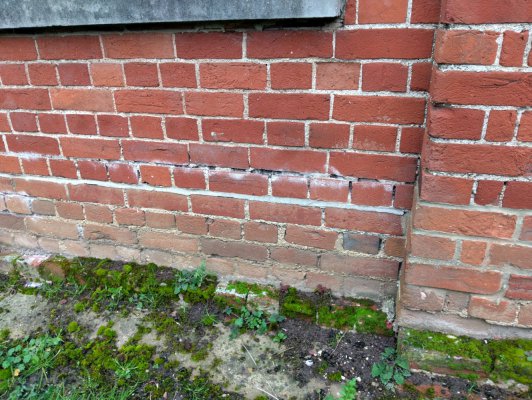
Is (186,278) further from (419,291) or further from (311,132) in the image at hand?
(419,291)

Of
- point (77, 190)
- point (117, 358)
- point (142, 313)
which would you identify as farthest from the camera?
point (77, 190)

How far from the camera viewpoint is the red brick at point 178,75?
5.71 ft

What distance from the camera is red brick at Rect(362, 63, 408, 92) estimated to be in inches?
60.0

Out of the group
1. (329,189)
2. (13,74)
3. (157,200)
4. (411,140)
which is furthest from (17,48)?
(411,140)

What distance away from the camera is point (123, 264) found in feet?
7.49

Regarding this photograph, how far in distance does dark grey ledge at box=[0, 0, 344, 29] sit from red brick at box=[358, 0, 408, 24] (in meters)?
0.09

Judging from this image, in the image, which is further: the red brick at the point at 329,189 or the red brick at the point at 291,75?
the red brick at the point at 329,189

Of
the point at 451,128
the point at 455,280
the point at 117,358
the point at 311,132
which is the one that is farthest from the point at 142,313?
the point at 451,128

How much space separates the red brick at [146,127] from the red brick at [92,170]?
11.6 inches

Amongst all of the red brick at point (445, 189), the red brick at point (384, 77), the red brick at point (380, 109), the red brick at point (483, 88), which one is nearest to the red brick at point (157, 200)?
the red brick at point (380, 109)

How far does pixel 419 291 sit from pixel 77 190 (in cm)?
174

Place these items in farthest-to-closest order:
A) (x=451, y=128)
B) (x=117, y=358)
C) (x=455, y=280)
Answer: (x=117, y=358) < (x=455, y=280) < (x=451, y=128)

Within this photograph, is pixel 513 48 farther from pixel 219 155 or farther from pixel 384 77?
pixel 219 155

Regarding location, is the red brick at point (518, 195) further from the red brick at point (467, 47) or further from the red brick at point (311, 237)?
the red brick at point (311, 237)
